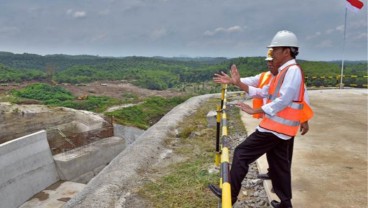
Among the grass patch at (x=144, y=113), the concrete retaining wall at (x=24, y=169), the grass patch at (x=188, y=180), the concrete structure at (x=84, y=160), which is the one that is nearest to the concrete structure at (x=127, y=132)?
the grass patch at (x=144, y=113)

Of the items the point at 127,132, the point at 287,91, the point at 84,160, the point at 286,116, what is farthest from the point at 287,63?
the point at 127,132

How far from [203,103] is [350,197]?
10165 millimetres

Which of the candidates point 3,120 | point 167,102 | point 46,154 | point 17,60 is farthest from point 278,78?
point 17,60

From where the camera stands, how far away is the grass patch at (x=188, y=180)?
→ 14.7 feet

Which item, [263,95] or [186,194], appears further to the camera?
[186,194]

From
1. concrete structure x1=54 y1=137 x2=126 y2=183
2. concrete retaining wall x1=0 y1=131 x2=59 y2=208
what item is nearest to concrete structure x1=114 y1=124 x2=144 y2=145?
concrete structure x1=54 y1=137 x2=126 y2=183

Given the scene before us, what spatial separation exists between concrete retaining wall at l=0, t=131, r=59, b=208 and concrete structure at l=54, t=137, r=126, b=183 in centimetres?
40

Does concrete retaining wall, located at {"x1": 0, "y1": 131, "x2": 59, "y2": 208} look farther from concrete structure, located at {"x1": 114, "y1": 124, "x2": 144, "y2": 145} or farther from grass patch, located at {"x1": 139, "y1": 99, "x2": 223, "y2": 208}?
grass patch, located at {"x1": 139, "y1": 99, "x2": 223, "y2": 208}

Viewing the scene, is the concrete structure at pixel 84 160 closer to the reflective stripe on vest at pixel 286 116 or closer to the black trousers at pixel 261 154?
the black trousers at pixel 261 154

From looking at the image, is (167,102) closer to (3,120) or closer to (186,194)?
→ (3,120)

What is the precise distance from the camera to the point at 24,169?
11.2 metres

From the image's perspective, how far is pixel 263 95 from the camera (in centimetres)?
350

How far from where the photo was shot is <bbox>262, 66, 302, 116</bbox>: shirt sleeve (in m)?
2.90

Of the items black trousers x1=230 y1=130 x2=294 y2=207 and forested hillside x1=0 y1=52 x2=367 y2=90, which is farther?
forested hillside x1=0 y1=52 x2=367 y2=90
